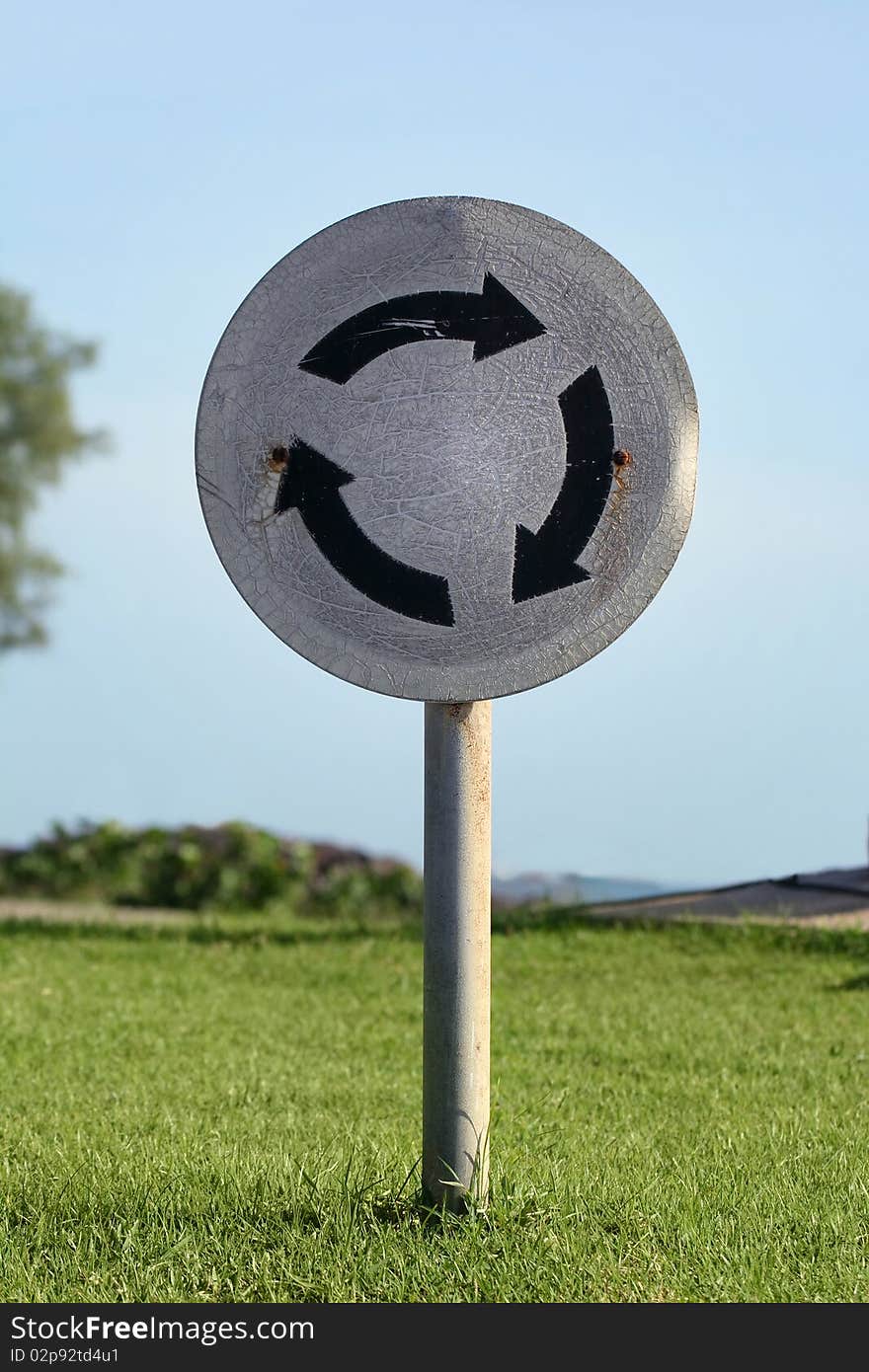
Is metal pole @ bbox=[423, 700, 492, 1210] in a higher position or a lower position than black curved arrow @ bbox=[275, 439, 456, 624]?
lower

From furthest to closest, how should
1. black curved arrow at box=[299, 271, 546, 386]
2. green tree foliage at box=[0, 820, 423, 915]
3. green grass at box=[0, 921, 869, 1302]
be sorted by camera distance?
green tree foliage at box=[0, 820, 423, 915]
black curved arrow at box=[299, 271, 546, 386]
green grass at box=[0, 921, 869, 1302]

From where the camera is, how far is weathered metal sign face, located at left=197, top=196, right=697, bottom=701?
341 cm

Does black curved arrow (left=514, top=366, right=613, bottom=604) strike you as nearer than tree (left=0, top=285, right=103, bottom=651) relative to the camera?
Yes

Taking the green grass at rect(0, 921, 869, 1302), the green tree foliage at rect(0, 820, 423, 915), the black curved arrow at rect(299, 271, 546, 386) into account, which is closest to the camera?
the green grass at rect(0, 921, 869, 1302)

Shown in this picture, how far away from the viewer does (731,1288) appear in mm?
3234

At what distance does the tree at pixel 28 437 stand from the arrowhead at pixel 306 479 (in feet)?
44.8

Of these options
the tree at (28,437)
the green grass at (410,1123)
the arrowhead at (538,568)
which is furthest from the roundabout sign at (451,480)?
the tree at (28,437)

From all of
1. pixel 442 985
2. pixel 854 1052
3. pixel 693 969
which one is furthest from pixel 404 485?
pixel 693 969

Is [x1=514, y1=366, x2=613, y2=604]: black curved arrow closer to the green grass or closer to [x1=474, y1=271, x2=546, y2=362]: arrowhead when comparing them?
[x1=474, y1=271, x2=546, y2=362]: arrowhead

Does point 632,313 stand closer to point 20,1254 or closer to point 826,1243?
point 826,1243

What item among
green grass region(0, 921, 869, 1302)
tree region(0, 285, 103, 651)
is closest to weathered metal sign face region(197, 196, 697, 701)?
green grass region(0, 921, 869, 1302)

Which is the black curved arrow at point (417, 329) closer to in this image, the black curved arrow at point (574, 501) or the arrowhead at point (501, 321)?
the arrowhead at point (501, 321)

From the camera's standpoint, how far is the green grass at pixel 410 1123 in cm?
332

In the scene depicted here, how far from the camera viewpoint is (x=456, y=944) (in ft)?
11.4
